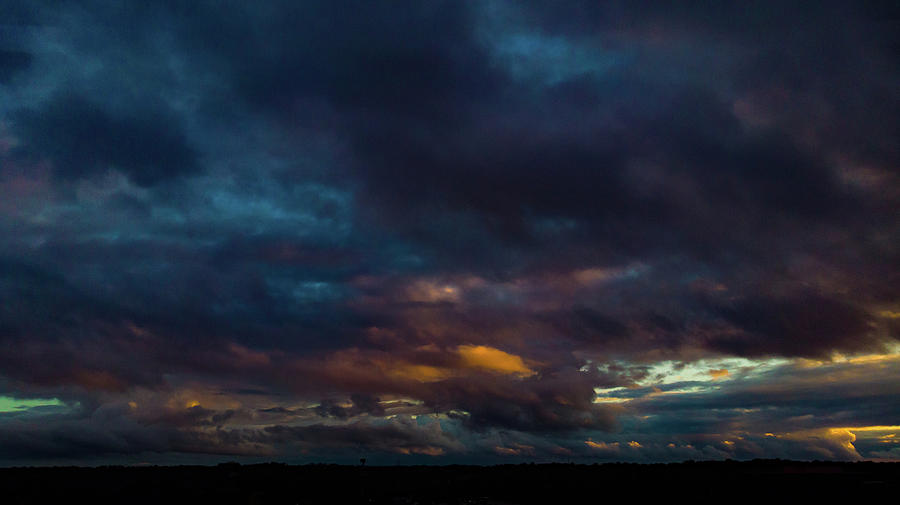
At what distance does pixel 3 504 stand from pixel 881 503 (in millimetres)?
158536

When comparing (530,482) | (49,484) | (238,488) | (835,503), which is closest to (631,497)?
(835,503)

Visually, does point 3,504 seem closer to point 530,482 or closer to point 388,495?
point 388,495

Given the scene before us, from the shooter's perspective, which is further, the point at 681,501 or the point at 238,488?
the point at 238,488

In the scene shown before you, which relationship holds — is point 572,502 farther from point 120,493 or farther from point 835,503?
point 120,493

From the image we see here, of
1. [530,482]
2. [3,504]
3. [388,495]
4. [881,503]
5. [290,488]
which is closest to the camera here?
[881,503]

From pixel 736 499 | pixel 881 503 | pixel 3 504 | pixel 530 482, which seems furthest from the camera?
pixel 530 482

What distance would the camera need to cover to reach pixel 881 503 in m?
86.9

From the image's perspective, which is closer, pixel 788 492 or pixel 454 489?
pixel 788 492

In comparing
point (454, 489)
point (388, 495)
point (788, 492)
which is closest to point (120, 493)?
point (388, 495)

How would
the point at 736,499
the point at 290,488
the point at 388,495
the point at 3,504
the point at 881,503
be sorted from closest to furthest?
1. the point at 881,503
2. the point at 736,499
3. the point at 3,504
4. the point at 388,495
5. the point at 290,488

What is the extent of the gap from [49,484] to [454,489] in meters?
112

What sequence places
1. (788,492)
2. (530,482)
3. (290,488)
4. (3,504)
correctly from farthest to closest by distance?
(530,482)
(290,488)
(3,504)
(788,492)

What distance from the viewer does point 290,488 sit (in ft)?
475

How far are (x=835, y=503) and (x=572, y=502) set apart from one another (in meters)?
44.0
